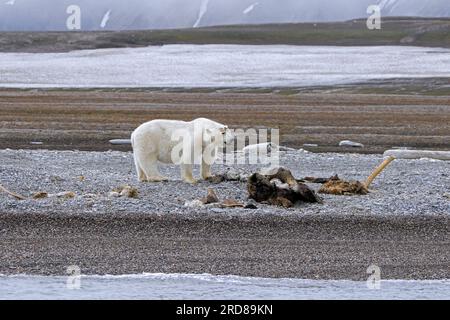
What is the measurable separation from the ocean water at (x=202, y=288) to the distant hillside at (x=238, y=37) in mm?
91879

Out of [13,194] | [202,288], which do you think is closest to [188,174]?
[13,194]

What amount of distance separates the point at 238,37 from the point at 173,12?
5683 centimetres

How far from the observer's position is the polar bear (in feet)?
59.6

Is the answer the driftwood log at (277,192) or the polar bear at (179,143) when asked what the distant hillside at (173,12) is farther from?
the driftwood log at (277,192)

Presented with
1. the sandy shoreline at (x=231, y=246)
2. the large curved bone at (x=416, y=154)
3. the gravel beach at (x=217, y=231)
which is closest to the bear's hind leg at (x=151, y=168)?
the gravel beach at (x=217, y=231)

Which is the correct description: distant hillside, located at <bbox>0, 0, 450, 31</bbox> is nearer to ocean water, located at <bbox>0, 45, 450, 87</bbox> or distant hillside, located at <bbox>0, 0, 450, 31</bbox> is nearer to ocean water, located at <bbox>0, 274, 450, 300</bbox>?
Answer: ocean water, located at <bbox>0, 45, 450, 87</bbox>

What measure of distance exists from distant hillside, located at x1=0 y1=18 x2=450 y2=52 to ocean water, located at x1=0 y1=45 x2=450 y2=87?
583 cm

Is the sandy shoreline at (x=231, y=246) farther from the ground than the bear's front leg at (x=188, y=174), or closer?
closer

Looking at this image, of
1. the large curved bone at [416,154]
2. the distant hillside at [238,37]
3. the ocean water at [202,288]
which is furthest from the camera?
the distant hillside at [238,37]

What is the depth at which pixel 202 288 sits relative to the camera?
39.2 feet

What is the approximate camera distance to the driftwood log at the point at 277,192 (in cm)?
1656

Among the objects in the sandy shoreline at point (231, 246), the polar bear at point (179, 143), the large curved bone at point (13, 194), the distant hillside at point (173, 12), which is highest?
the distant hillside at point (173, 12)

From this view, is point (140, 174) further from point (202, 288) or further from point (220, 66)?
point (220, 66)
